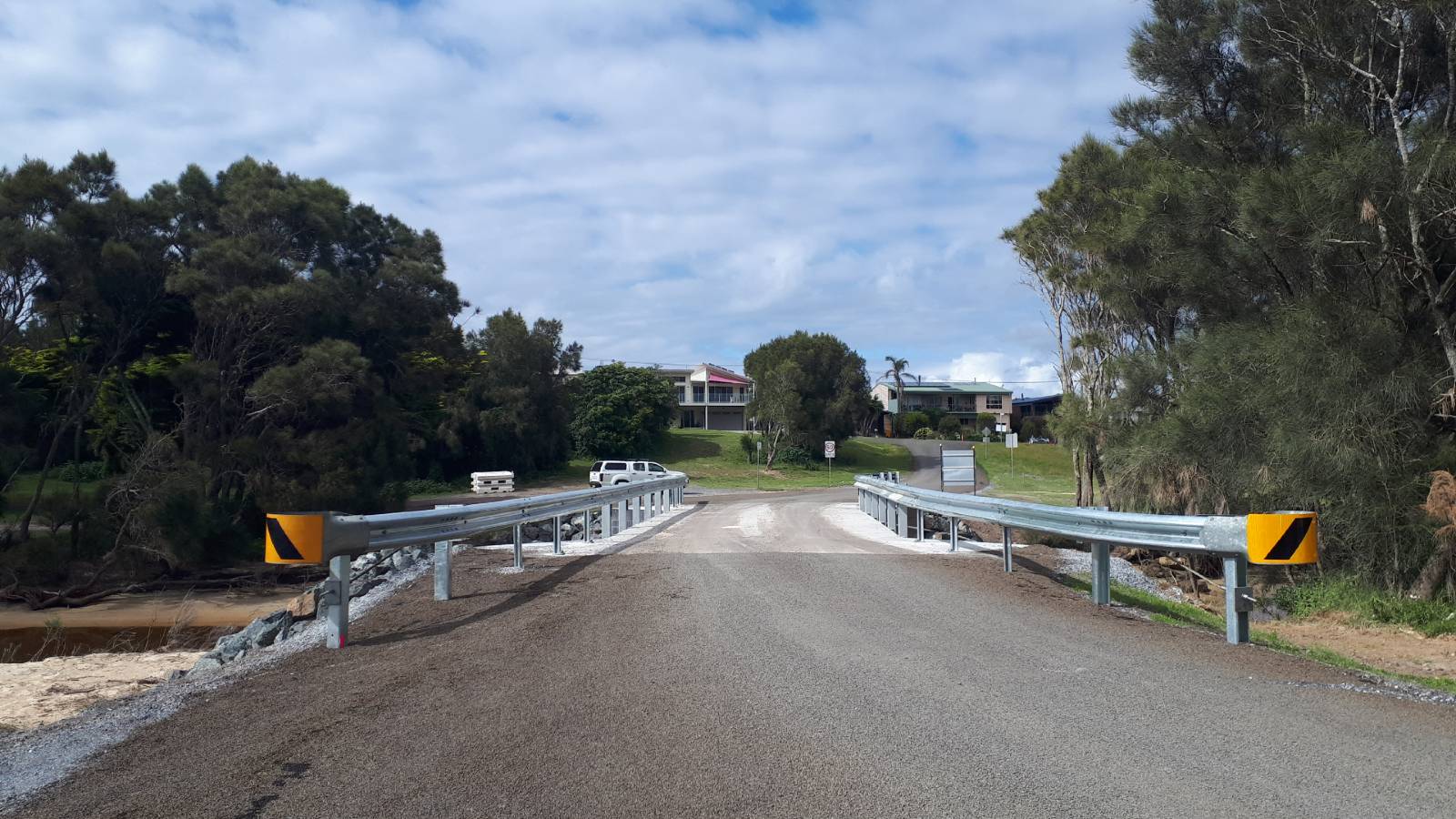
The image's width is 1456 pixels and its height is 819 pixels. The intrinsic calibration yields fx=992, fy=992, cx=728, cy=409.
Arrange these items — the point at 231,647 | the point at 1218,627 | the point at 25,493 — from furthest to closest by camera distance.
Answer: the point at 25,493
the point at 231,647
the point at 1218,627

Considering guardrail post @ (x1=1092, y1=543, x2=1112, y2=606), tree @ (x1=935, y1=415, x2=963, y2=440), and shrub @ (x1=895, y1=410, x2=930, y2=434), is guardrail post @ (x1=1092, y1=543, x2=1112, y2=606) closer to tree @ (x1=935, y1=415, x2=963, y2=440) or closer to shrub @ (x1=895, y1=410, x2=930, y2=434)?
tree @ (x1=935, y1=415, x2=963, y2=440)

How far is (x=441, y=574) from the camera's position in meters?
10.7

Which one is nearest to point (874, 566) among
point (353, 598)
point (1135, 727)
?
point (353, 598)

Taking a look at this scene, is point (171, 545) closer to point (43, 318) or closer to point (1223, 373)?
point (43, 318)

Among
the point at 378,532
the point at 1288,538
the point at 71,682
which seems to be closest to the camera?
the point at 1288,538

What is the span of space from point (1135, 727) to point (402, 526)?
7004 millimetres

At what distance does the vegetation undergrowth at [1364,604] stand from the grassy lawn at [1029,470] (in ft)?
105

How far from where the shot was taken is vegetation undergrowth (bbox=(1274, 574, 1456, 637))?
1252cm

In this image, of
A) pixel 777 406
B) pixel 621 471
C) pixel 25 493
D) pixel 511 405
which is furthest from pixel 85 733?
pixel 777 406

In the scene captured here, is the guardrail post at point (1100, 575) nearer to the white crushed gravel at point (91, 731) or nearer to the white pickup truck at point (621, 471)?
the white crushed gravel at point (91, 731)

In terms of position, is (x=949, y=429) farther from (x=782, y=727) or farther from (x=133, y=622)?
(x=782, y=727)

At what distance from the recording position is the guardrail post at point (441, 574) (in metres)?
10.7

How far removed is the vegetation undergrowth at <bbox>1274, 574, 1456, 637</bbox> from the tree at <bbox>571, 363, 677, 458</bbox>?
6358 cm

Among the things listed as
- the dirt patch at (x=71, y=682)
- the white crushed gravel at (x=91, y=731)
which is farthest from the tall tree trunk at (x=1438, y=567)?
the dirt patch at (x=71, y=682)
